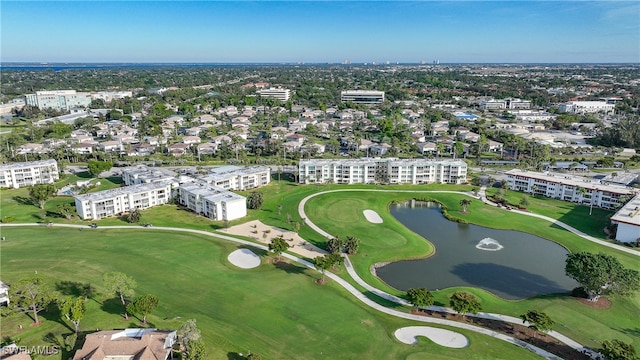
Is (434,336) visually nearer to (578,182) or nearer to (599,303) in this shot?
(599,303)

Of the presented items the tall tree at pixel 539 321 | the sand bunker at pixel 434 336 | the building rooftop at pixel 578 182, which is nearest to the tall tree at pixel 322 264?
the sand bunker at pixel 434 336

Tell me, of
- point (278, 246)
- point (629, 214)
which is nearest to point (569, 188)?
point (629, 214)

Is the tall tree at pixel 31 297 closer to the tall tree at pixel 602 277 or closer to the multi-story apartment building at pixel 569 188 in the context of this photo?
the tall tree at pixel 602 277

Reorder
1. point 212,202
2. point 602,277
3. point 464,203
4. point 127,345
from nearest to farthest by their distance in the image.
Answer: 1. point 127,345
2. point 602,277
3. point 212,202
4. point 464,203

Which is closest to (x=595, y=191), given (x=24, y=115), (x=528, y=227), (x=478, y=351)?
(x=528, y=227)

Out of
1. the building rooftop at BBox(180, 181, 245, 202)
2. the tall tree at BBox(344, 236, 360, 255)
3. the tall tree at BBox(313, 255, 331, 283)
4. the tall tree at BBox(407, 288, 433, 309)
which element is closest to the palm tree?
the tall tree at BBox(344, 236, 360, 255)

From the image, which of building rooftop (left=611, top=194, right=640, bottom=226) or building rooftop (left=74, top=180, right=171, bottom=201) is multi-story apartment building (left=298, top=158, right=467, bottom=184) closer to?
building rooftop (left=74, top=180, right=171, bottom=201)

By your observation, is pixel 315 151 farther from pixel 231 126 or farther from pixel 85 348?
pixel 85 348
